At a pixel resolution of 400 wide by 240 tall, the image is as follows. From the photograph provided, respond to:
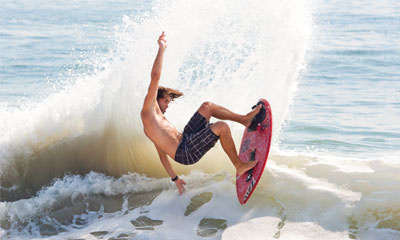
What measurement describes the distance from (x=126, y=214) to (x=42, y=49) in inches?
563

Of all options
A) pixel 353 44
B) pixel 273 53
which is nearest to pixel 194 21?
pixel 273 53

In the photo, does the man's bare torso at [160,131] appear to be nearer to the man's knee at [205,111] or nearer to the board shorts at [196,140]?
the board shorts at [196,140]

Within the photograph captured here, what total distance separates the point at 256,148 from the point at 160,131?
110cm

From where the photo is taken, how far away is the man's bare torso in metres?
5.41

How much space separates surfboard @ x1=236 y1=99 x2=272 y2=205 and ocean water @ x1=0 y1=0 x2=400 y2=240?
0.33m

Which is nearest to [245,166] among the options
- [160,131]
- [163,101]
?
[160,131]

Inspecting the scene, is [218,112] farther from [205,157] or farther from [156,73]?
[205,157]

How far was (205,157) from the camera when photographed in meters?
7.07

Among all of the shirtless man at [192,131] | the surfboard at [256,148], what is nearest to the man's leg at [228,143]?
the shirtless man at [192,131]

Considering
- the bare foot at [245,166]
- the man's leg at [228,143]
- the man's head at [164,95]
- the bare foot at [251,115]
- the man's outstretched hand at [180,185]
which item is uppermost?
the man's head at [164,95]

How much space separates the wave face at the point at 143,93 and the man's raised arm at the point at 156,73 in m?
1.90

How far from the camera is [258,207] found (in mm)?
5797

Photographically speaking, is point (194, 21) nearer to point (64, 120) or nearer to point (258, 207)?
point (64, 120)

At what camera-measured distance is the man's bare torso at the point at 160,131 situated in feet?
17.7
